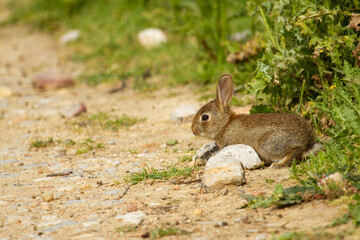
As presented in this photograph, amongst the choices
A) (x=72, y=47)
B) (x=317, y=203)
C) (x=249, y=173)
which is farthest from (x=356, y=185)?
(x=72, y=47)

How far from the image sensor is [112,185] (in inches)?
183

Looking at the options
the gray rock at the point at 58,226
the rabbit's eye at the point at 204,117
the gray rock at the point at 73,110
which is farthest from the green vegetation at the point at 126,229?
the gray rock at the point at 73,110

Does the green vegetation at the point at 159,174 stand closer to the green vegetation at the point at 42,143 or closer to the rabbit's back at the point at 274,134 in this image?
the rabbit's back at the point at 274,134

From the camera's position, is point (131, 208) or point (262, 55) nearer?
point (131, 208)

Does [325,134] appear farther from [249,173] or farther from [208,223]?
[208,223]

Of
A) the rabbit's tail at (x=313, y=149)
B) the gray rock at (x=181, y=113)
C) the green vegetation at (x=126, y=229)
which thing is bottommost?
the green vegetation at (x=126, y=229)

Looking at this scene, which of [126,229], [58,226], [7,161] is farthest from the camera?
[7,161]

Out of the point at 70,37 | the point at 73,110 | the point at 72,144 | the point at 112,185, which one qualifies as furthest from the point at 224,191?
the point at 70,37

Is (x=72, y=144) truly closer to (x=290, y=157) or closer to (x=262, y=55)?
(x=262, y=55)

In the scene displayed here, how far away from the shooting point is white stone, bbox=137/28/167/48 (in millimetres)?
10312

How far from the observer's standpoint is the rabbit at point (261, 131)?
453 centimetres

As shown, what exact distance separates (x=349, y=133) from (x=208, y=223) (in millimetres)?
1636

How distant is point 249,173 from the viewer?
4.50 metres

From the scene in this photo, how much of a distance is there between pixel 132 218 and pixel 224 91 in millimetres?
2126
